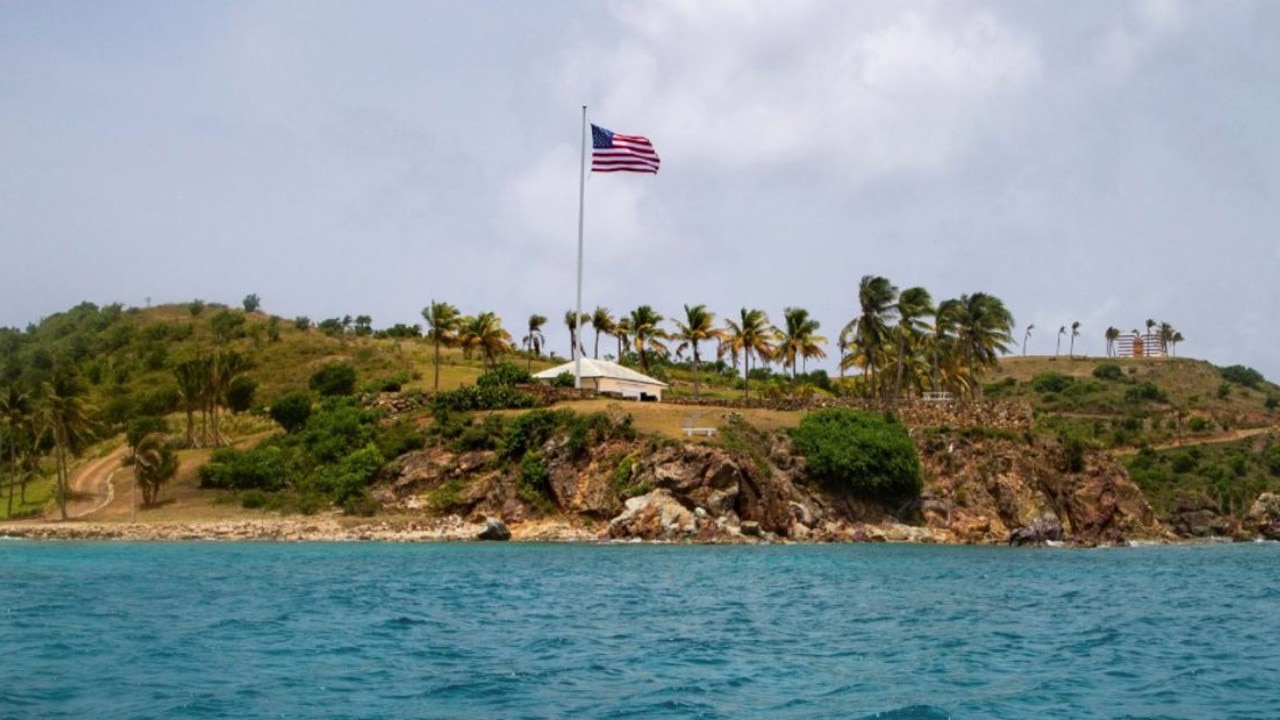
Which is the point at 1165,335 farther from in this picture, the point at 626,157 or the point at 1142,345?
the point at 626,157

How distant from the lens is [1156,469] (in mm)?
103688

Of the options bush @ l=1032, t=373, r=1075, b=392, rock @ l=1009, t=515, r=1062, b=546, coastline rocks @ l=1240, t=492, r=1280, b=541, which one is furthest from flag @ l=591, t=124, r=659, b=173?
bush @ l=1032, t=373, r=1075, b=392

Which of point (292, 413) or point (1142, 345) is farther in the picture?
point (1142, 345)

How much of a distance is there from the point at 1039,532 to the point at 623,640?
150 feet

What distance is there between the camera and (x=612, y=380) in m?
78.2

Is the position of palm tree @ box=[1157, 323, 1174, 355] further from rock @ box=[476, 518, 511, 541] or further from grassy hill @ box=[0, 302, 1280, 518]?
rock @ box=[476, 518, 511, 541]

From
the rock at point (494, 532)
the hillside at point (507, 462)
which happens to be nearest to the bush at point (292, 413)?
the hillside at point (507, 462)

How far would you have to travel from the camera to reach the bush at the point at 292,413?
75688 mm

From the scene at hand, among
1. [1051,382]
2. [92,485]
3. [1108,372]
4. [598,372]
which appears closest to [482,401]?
[598,372]

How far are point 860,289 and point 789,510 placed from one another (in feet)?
69.7

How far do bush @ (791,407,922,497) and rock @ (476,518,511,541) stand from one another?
1747cm

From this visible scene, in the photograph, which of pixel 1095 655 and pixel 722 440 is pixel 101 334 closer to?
pixel 722 440

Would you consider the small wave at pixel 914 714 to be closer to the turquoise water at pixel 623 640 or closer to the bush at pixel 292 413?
the turquoise water at pixel 623 640

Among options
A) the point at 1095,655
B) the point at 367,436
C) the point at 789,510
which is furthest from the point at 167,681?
the point at 367,436
